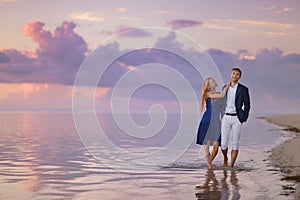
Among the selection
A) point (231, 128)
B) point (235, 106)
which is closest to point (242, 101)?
point (235, 106)

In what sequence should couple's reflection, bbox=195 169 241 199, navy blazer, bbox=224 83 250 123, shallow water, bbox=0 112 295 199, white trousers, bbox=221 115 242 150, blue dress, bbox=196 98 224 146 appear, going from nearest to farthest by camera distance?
1. couple's reflection, bbox=195 169 241 199
2. shallow water, bbox=0 112 295 199
3. navy blazer, bbox=224 83 250 123
4. white trousers, bbox=221 115 242 150
5. blue dress, bbox=196 98 224 146

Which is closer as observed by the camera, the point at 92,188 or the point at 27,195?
the point at 27,195

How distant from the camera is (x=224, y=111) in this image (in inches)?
527

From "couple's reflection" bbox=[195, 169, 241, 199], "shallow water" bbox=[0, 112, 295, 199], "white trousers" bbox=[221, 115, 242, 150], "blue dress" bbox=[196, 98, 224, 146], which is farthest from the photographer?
"blue dress" bbox=[196, 98, 224, 146]

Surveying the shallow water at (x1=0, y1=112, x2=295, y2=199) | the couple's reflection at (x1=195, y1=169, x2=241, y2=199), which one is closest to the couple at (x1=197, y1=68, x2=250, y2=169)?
the shallow water at (x1=0, y1=112, x2=295, y2=199)

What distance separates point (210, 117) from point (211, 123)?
180 millimetres

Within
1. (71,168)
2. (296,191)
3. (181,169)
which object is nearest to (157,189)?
(296,191)

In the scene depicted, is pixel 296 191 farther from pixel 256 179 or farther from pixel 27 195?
pixel 27 195

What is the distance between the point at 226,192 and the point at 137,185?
2101mm

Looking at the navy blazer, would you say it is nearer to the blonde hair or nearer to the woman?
the woman

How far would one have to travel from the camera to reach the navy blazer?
1288 centimetres

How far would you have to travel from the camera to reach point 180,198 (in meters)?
8.82

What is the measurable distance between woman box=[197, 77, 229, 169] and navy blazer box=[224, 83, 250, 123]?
40 cm

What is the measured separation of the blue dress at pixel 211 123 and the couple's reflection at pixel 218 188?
1734mm
